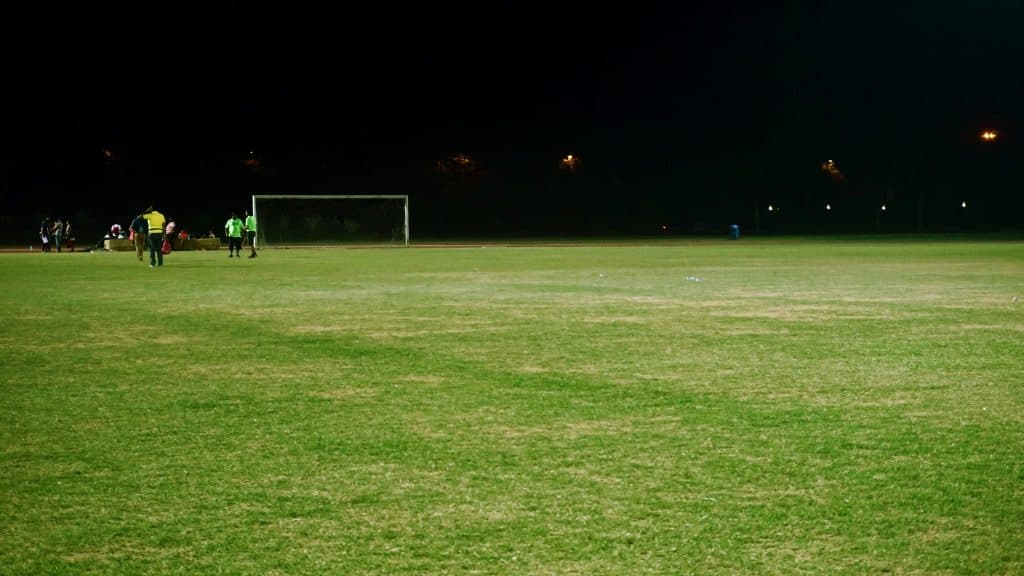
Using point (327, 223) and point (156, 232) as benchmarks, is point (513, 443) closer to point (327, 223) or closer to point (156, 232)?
point (156, 232)

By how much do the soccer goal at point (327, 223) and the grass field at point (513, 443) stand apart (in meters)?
41.2

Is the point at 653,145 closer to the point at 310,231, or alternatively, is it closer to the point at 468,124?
the point at 468,124

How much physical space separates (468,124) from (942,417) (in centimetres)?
9165

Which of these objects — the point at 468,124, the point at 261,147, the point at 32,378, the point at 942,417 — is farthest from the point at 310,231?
the point at 942,417

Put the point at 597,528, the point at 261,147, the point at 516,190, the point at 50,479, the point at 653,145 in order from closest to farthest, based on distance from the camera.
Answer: the point at 597,528 → the point at 50,479 → the point at 261,147 → the point at 516,190 → the point at 653,145

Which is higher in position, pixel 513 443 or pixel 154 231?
pixel 154 231

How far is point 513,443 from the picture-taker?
24.0ft

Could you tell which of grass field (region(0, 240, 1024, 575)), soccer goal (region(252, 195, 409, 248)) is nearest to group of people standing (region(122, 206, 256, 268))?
soccer goal (region(252, 195, 409, 248))

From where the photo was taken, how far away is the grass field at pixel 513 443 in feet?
16.5

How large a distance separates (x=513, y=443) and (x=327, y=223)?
54.2 meters

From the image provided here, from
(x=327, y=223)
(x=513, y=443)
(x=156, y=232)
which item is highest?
(x=327, y=223)

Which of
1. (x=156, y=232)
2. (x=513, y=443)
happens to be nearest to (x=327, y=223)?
(x=156, y=232)

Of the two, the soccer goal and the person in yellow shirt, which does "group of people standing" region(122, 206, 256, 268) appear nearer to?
the person in yellow shirt

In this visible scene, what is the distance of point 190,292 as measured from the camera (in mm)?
22484
